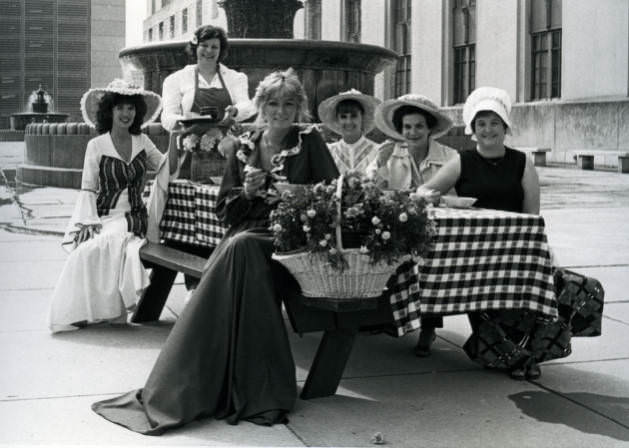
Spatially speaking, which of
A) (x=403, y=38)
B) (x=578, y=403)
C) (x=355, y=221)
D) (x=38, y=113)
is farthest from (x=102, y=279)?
(x=38, y=113)

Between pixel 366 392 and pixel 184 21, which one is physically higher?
pixel 184 21

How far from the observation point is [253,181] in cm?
483

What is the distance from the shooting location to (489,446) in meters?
3.99

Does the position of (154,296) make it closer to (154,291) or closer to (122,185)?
(154,291)

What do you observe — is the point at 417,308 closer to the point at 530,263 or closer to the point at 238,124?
the point at 530,263

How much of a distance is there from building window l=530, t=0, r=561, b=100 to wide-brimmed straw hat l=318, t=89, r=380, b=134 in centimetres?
2404

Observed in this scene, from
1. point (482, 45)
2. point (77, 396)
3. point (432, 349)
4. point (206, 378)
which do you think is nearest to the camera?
point (206, 378)

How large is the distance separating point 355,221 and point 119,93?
9.78 ft

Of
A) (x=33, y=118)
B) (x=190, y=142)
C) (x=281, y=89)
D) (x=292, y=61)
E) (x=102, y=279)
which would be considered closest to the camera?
Answer: (x=281, y=89)

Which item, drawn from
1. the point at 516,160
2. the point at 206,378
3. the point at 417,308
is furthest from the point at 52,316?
the point at 516,160

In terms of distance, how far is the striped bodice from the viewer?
21.9ft

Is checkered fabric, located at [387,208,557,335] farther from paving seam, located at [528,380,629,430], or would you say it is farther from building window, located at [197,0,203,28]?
building window, located at [197,0,203,28]

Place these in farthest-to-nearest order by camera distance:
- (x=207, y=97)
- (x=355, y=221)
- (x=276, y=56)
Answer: (x=276, y=56) < (x=207, y=97) < (x=355, y=221)

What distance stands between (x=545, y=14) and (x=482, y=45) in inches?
112
